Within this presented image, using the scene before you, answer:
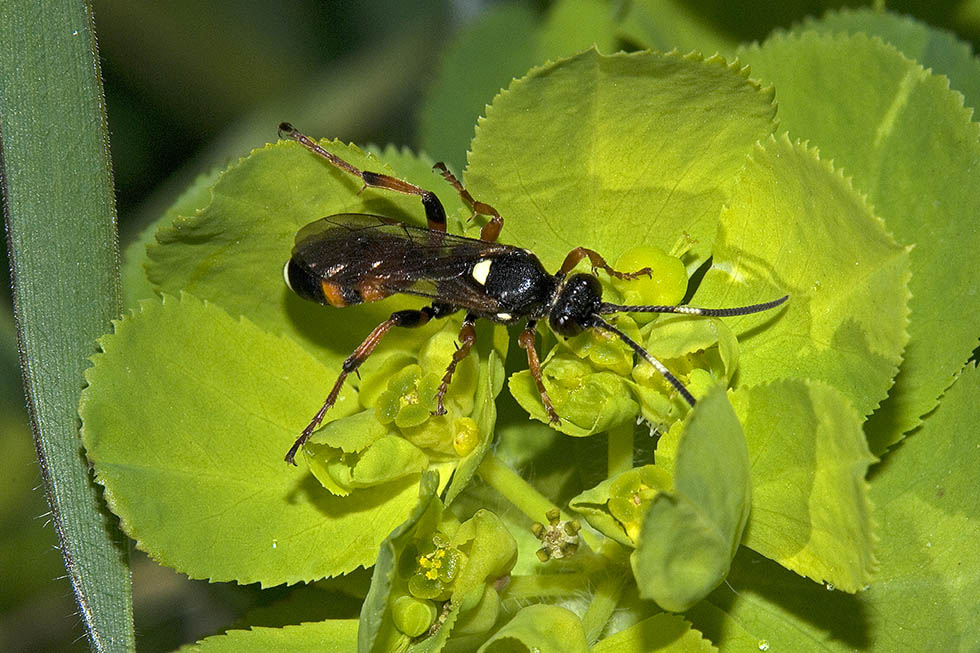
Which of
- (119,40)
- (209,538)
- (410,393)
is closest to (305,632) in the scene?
(209,538)

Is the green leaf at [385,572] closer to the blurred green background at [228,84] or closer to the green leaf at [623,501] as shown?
the green leaf at [623,501]

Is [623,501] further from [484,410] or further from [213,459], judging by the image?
[213,459]

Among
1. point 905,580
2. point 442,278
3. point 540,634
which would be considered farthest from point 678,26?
point 540,634

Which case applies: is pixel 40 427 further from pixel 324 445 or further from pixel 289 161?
pixel 289 161

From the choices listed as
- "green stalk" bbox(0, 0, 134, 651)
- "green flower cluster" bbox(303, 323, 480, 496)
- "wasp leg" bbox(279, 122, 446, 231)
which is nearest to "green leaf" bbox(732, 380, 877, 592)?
"green flower cluster" bbox(303, 323, 480, 496)

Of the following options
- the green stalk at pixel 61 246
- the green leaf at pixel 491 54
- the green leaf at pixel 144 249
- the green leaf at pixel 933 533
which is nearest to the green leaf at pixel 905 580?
the green leaf at pixel 933 533

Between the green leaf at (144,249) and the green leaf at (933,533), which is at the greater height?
the green leaf at (933,533)
